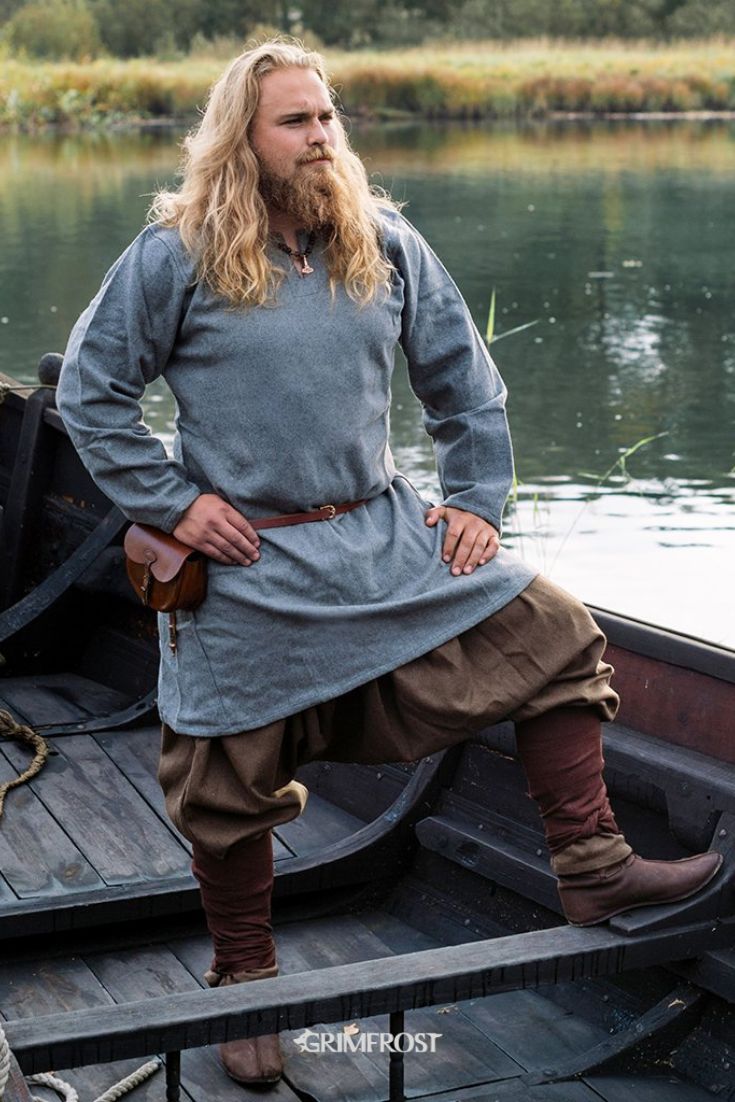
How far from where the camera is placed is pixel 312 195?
2.19 m

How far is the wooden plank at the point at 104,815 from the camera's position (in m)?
2.91

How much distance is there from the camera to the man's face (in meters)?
2.18

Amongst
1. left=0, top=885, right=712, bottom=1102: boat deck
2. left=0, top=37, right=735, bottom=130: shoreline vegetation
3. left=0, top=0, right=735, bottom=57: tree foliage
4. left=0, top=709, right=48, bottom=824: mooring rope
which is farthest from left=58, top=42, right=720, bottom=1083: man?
left=0, top=0, right=735, bottom=57: tree foliage

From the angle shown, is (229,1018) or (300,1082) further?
(300,1082)

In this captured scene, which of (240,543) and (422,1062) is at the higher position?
(240,543)

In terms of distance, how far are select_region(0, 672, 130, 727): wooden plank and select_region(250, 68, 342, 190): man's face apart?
173 centimetres

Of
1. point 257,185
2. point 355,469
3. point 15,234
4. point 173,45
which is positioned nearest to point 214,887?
point 355,469

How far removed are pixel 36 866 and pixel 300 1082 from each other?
0.73 metres

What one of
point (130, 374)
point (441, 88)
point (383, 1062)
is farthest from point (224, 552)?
point (441, 88)

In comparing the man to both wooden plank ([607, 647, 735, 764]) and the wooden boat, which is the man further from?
wooden plank ([607, 647, 735, 764])

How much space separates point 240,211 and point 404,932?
1.25 metres

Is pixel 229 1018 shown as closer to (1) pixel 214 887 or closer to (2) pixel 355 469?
(1) pixel 214 887

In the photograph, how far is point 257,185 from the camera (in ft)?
7.20

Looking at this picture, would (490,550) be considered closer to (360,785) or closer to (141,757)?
(360,785)
